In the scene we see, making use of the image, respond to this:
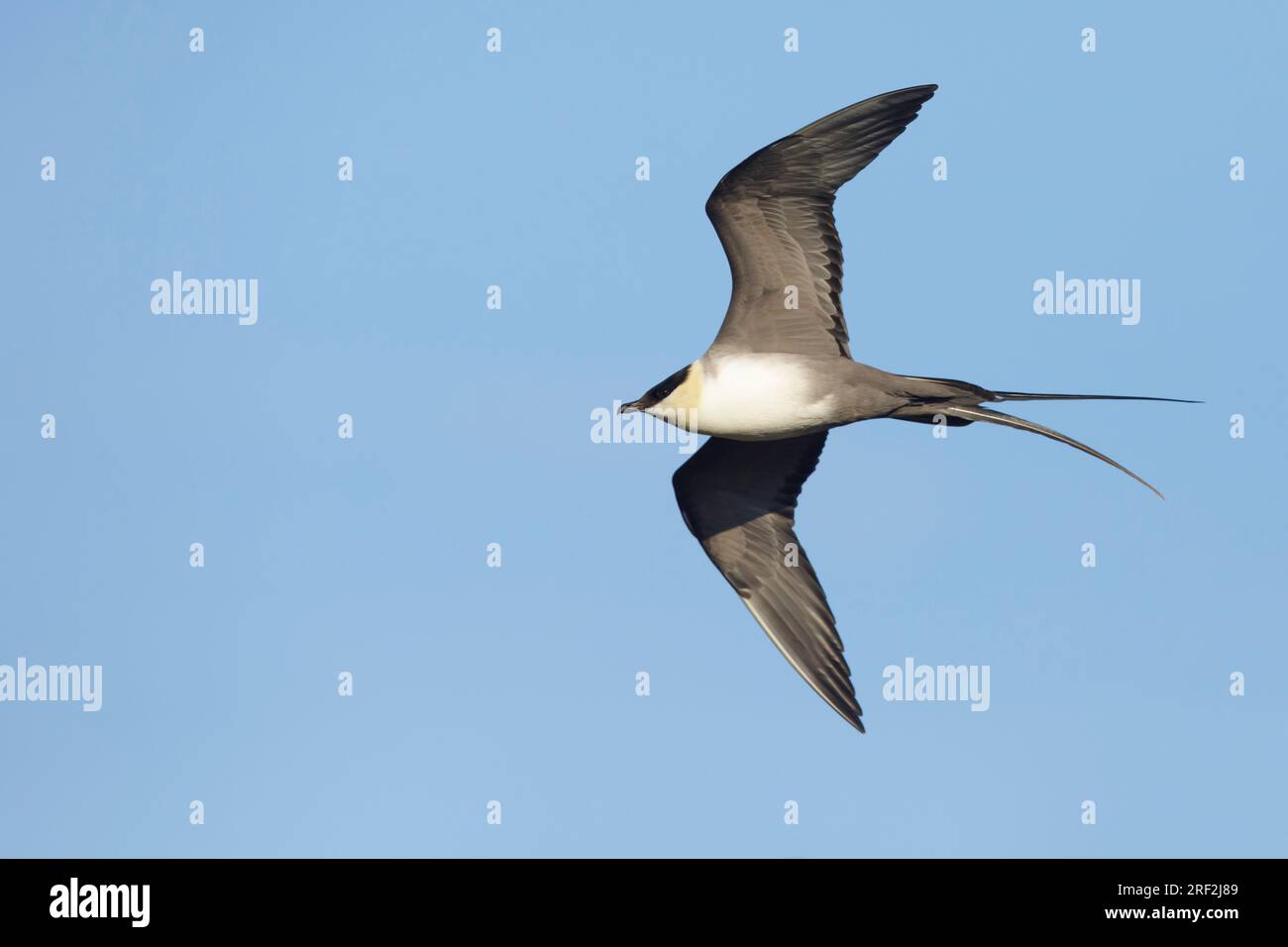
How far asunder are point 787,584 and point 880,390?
2452 mm

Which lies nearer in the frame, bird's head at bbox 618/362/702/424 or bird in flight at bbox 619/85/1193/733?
bird in flight at bbox 619/85/1193/733

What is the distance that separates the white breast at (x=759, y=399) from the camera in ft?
43.8

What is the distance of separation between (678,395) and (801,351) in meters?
1.02

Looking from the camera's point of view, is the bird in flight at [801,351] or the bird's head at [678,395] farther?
Answer: the bird's head at [678,395]

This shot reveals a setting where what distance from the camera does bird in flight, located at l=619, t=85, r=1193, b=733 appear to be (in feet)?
42.2

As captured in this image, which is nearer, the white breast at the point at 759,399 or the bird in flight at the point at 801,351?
the bird in flight at the point at 801,351

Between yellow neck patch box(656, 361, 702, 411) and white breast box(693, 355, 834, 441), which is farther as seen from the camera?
yellow neck patch box(656, 361, 702, 411)

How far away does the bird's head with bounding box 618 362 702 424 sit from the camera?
13.5 m

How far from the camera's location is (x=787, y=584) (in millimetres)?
14867

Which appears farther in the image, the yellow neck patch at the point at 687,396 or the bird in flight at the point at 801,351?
the yellow neck patch at the point at 687,396

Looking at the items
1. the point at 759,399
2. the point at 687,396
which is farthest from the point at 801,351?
the point at 687,396

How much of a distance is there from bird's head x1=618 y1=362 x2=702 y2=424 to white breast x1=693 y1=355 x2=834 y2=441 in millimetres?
59

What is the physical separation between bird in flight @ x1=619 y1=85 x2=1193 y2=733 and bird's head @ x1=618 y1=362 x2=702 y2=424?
0.04 ft

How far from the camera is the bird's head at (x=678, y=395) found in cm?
1351
